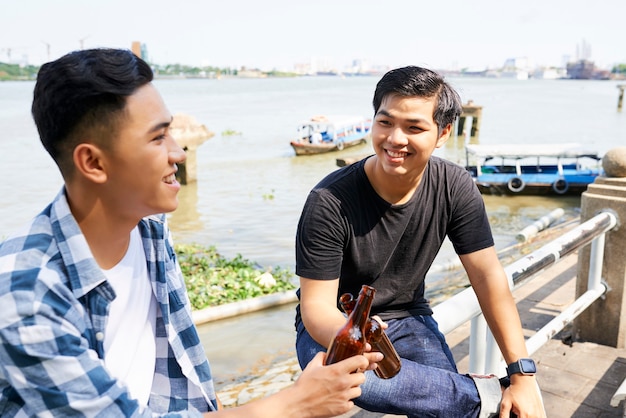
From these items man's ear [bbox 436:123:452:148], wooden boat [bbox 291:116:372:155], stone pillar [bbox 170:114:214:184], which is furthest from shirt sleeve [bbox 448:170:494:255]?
wooden boat [bbox 291:116:372:155]

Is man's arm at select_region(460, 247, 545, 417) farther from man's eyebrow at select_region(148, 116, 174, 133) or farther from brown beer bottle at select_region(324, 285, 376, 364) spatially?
man's eyebrow at select_region(148, 116, 174, 133)

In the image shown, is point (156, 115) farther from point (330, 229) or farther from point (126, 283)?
point (330, 229)

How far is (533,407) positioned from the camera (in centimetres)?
216

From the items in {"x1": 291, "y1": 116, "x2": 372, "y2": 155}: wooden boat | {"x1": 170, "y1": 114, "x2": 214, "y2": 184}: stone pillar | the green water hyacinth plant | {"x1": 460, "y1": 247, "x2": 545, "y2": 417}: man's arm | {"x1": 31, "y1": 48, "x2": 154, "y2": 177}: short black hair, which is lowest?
the green water hyacinth plant

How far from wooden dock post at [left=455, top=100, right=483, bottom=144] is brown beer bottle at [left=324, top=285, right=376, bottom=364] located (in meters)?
29.3

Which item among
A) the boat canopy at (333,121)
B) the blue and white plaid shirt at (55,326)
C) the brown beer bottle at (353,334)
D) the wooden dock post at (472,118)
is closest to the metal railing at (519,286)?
the brown beer bottle at (353,334)

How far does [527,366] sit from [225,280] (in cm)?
679

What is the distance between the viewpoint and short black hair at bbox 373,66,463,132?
2326mm

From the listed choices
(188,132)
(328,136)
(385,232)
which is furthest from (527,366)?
(328,136)

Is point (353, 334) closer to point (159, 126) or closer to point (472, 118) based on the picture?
point (159, 126)

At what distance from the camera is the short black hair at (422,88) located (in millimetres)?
2326

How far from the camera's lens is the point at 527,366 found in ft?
7.38

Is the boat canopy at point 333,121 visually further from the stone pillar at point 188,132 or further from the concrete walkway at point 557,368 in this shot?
the concrete walkway at point 557,368

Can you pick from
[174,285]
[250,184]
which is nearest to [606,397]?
[174,285]
